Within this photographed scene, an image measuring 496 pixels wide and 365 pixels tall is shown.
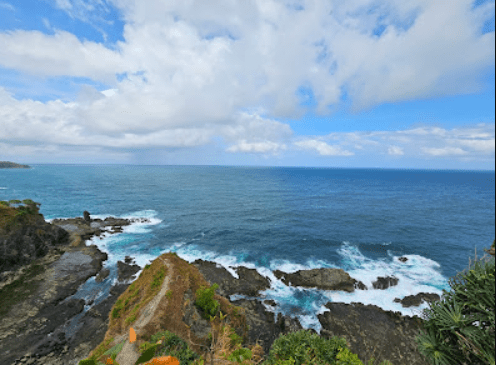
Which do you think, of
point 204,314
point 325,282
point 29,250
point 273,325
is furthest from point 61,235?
point 325,282

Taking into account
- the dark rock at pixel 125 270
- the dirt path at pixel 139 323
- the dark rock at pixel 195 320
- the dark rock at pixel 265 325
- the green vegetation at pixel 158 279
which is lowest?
the dark rock at pixel 265 325

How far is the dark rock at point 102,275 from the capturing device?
32.3 m

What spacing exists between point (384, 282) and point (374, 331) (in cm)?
1044

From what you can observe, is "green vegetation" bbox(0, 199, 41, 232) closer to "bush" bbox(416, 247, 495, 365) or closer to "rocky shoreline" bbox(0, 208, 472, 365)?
"rocky shoreline" bbox(0, 208, 472, 365)

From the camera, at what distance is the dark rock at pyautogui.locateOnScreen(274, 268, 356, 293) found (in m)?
31.1

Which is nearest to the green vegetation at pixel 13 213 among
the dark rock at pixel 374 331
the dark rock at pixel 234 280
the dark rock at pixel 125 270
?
the dark rock at pixel 125 270

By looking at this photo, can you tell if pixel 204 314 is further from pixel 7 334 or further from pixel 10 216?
pixel 10 216

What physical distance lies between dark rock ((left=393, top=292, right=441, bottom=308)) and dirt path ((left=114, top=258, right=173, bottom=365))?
28741 millimetres

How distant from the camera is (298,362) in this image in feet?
41.0

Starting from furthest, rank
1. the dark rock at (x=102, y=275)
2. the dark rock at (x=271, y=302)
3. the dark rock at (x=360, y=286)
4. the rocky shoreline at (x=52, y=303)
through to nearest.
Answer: the dark rock at (x=102, y=275) < the dark rock at (x=360, y=286) < the dark rock at (x=271, y=302) < the rocky shoreline at (x=52, y=303)

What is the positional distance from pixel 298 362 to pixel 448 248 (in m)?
48.7

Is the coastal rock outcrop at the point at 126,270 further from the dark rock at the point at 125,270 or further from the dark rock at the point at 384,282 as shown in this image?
the dark rock at the point at 384,282

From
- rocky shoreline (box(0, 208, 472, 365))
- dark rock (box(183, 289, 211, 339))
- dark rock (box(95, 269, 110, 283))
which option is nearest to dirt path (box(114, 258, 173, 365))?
dark rock (box(183, 289, 211, 339))

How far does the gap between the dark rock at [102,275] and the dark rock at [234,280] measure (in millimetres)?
13184
